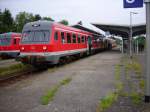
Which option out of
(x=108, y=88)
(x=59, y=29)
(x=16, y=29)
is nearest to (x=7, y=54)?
(x=59, y=29)

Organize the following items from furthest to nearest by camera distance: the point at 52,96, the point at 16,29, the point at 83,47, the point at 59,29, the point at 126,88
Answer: the point at 16,29, the point at 83,47, the point at 59,29, the point at 126,88, the point at 52,96

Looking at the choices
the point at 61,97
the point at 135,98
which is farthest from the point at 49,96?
the point at 135,98

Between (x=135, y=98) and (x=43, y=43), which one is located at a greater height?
(x=43, y=43)

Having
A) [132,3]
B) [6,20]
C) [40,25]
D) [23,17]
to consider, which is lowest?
[40,25]

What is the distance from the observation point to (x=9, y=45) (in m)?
27.7

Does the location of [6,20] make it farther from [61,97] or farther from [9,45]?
[61,97]

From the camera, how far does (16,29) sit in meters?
75.2

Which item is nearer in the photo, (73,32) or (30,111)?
(30,111)

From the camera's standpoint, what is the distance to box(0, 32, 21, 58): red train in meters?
27.7

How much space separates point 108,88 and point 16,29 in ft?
226

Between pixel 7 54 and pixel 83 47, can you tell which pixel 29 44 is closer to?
pixel 83 47

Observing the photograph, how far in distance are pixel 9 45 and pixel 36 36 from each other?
12415mm

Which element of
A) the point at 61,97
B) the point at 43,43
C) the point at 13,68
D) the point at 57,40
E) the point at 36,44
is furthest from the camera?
the point at 13,68

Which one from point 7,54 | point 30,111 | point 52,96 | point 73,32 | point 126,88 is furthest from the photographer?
point 7,54
